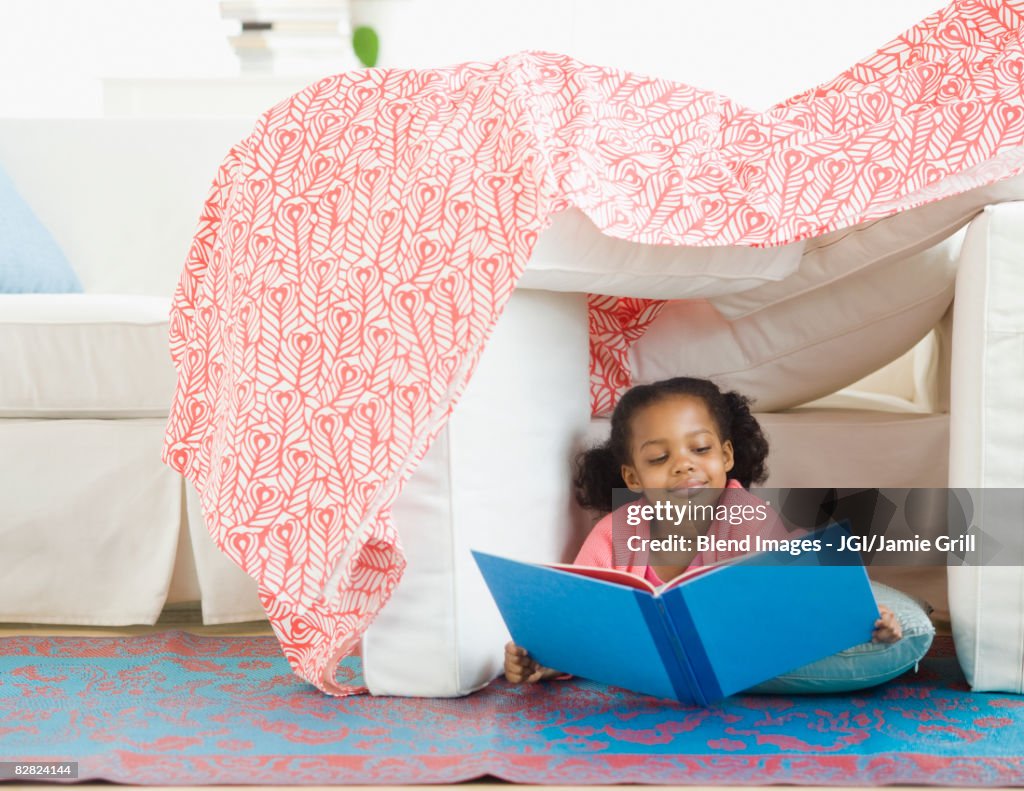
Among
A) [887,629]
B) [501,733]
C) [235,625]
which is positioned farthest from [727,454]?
[235,625]

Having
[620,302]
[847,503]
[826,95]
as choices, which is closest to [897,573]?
[847,503]

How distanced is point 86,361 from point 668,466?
80 cm

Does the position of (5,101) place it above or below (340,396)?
above

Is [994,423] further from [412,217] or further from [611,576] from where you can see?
[412,217]

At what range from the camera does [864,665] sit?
1024mm

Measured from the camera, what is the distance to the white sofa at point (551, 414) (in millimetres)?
1029

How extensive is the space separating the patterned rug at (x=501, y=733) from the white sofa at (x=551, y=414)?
2.8 inches

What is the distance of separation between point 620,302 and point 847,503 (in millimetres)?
358

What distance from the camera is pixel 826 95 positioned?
1.23 meters

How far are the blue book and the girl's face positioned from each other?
24 cm

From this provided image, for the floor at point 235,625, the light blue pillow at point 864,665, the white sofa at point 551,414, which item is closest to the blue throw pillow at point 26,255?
the white sofa at point 551,414

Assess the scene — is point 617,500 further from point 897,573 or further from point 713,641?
point 897,573

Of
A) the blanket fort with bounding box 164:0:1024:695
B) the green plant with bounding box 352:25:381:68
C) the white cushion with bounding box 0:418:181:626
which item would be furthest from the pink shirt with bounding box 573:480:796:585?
the green plant with bounding box 352:25:381:68

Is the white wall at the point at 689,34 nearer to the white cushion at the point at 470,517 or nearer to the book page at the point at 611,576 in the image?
the white cushion at the point at 470,517
